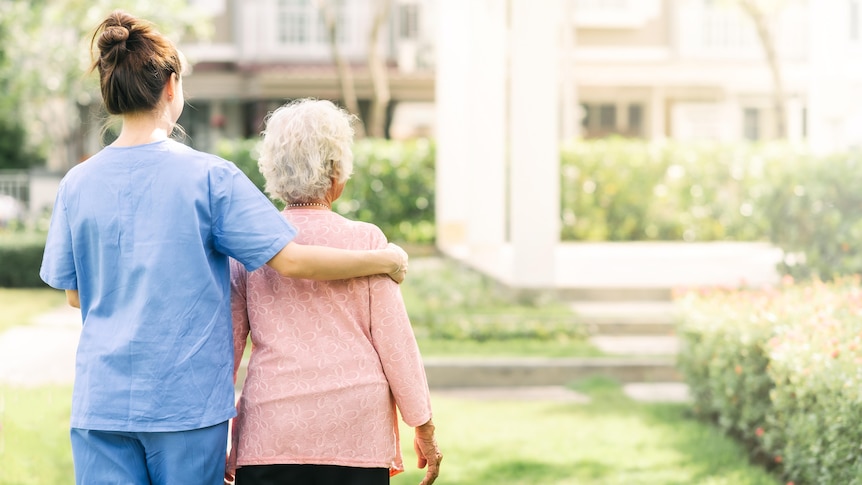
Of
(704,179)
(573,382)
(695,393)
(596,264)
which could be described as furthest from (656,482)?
(704,179)

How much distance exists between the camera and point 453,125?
16.2m

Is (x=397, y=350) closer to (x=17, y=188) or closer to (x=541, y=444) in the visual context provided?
(x=541, y=444)

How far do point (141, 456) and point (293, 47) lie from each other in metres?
31.0

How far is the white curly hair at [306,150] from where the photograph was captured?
10.4 feet

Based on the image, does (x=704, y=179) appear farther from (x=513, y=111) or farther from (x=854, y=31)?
(x=513, y=111)

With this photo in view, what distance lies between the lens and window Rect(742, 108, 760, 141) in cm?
3519

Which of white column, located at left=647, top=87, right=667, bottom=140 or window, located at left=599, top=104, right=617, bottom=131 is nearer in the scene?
white column, located at left=647, top=87, right=667, bottom=140

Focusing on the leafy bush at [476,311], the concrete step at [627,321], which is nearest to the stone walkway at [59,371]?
the leafy bush at [476,311]

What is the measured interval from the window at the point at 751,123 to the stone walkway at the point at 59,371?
91.4 ft

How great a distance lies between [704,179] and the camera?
18953mm

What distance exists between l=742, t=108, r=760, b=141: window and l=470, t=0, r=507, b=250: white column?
21323 mm

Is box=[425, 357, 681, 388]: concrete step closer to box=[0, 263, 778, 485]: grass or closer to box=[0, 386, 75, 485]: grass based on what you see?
box=[0, 263, 778, 485]: grass

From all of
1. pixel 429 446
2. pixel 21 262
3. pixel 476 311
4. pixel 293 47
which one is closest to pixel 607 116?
pixel 293 47

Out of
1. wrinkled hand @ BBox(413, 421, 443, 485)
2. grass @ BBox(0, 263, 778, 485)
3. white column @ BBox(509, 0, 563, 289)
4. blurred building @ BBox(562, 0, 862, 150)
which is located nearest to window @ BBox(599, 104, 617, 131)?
blurred building @ BBox(562, 0, 862, 150)
